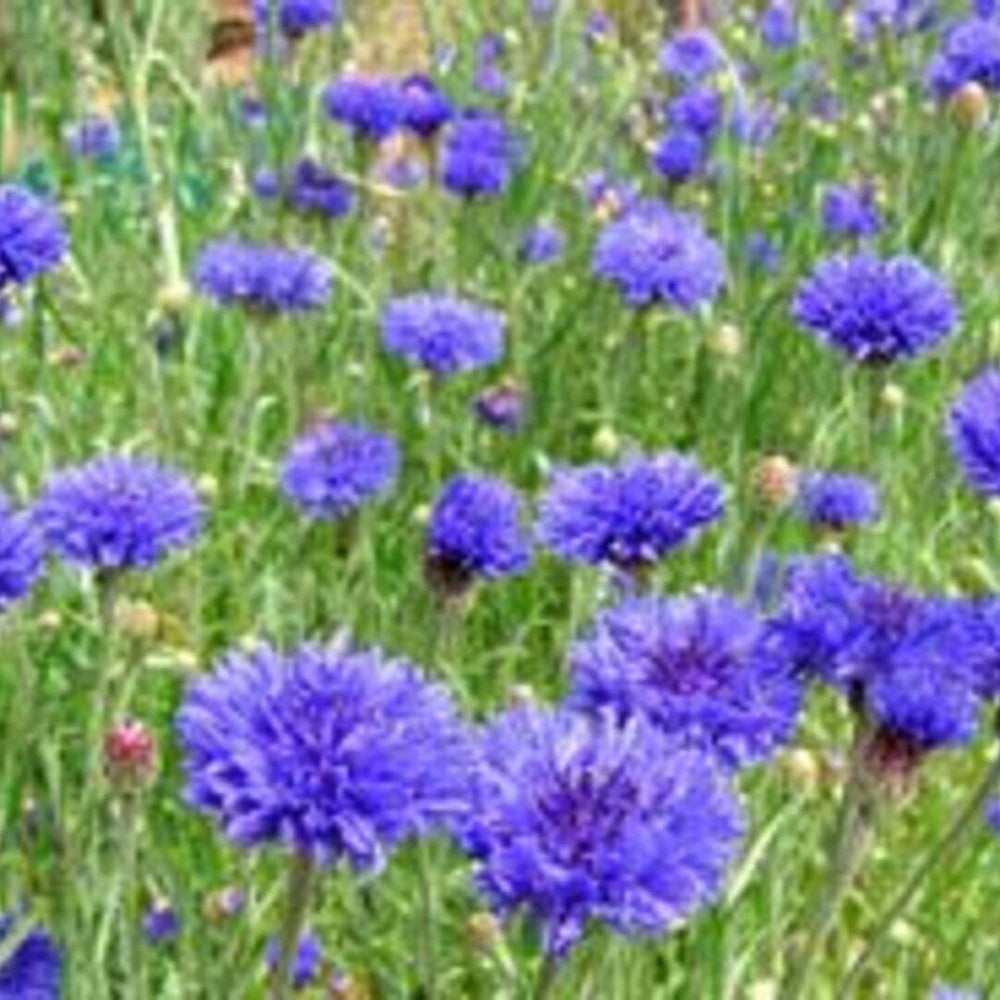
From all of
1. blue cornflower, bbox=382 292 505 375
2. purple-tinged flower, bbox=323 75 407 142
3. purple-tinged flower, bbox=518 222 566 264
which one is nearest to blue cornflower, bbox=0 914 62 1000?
blue cornflower, bbox=382 292 505 375

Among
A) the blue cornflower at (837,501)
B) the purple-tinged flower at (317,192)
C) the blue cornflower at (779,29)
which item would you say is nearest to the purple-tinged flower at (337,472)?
the blue cornflower at (837,501)

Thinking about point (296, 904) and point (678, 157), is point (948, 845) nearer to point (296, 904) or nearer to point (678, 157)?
point (296, 904)

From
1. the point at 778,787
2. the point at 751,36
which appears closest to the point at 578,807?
the point at 778,787

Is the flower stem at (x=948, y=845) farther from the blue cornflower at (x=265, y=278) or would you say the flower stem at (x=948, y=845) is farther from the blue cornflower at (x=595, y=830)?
the blue cornflower at (x=265, y=278)

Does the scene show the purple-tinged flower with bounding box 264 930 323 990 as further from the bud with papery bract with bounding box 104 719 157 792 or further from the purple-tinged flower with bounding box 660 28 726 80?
the purple-tinged flower with bounding box 660 28 726 80

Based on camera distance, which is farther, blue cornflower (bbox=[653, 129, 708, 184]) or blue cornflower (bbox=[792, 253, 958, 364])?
blue cornflower (bbox=[653, 129, 708, 184])

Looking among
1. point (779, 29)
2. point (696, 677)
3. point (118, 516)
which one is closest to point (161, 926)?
point (118, 516)
